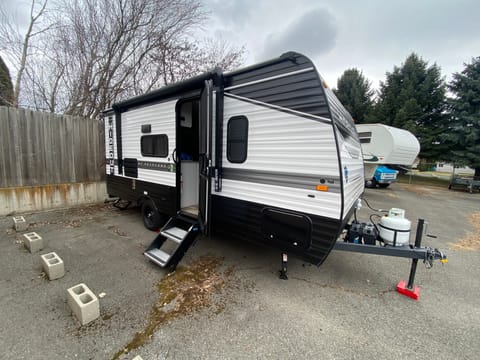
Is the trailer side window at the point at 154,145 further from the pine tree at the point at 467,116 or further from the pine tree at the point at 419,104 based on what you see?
the pine tree at the point at 419,104

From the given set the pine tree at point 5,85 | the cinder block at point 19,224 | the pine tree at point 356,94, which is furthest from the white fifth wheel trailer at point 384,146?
the pine tree at point 5,85

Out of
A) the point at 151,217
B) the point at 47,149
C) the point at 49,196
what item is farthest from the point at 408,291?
the point at 47,149

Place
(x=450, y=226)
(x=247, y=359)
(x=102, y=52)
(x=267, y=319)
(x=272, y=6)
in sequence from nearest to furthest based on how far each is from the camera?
1. (x=247, y=359)
2. (x=267, y=319)
3. (x=450, y=226)
4. (x=272, y=6)
5. (x=102, y=52)

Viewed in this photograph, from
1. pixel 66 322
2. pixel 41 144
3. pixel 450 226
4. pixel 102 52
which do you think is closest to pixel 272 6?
pixel 102 52

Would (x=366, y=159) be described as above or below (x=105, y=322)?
above

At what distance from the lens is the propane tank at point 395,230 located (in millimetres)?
2654

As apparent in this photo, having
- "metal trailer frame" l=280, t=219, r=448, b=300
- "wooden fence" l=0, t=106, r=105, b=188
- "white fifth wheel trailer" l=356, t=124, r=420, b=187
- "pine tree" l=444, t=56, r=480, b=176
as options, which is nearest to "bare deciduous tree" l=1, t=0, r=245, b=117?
"wooden fence" l=0, t=106, r=105, b=188

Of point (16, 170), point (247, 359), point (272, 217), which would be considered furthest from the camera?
point (16, 170)

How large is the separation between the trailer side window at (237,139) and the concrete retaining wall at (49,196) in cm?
552

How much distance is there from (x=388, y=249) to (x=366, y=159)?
7.22 metres

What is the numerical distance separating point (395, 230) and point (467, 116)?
17.1 m

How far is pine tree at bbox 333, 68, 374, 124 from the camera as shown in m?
20.4

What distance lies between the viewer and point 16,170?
17.1 feet

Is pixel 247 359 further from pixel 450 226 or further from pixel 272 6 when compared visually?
pixel 272 6
